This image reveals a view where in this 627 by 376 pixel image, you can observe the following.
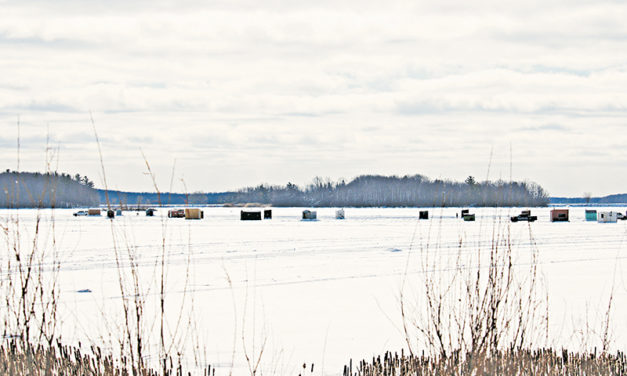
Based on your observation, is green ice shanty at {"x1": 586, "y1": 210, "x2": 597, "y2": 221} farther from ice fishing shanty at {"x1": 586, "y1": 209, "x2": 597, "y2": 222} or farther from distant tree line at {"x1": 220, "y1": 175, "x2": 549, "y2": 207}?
distant tree line at {"x1": 220, "y1": 175, "x2": 549, "y2": 207}

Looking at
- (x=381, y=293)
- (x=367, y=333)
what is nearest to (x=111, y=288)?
(x=381, y=293)

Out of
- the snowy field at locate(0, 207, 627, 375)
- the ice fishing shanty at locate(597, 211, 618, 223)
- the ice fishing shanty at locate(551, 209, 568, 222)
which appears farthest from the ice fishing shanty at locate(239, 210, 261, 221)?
the snowy field at locate(0, 207, 627, 375)

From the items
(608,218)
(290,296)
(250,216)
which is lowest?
(290,296)

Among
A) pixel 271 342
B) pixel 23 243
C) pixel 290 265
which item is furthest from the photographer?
pixel 23 243

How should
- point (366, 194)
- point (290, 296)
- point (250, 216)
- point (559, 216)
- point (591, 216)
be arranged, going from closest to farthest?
point (290, 296) → point (559, 216) → point (591, 216) → point (250, 216) → point (366, 194)

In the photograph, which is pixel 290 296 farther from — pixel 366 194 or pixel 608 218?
pixel 366 194

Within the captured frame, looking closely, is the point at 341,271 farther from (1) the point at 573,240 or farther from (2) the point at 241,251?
(1) the point at 573,240

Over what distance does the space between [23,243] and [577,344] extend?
21621 mm

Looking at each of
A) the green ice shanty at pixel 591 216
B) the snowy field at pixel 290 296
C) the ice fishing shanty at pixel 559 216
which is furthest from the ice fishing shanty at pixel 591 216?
the snowy field at pixel 290 296

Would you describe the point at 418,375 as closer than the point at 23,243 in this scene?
Yes

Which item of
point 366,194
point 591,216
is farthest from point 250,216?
point 366,194

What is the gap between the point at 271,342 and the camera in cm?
832

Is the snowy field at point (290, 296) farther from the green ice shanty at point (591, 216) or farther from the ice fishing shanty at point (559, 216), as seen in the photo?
the green ice shanty at point (591, 216)

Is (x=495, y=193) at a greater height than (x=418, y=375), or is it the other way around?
(x=495, y=193)
